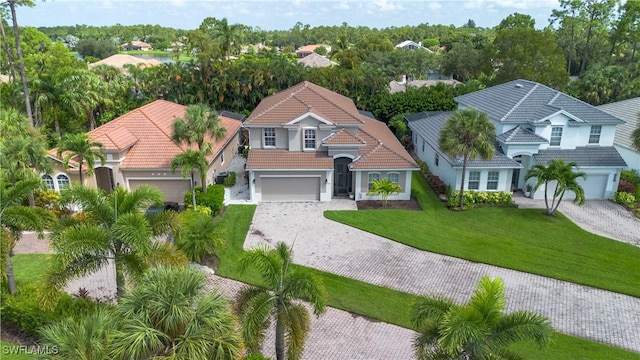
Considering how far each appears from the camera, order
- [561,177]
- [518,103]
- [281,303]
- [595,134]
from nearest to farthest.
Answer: [281,303] → [561,177] → [595,134] → [518,103]

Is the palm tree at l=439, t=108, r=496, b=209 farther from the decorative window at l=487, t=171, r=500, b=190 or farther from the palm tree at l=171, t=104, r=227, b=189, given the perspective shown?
the palm tree at l=171, t=104, r=227, b=189

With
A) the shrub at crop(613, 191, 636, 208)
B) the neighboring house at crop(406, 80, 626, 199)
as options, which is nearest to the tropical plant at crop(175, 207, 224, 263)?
the neighboring house at crop(406, 80, 626, 199)

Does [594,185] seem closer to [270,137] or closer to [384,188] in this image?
[384,188]

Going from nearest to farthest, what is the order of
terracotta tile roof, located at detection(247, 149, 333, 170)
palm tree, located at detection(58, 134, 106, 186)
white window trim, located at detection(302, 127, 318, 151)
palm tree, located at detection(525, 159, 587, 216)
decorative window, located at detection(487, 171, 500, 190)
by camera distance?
palm tree, located at detection(58, 134, 106, 186) < palm tree, located at detection(525, 159, 587, 216) < terracotta tile roof, located at detection(247, 149, 333, 170) < decorative window, located at detection(487, 171, 500, 190) < white window trim, located at detection(302, 127, 318, 151)

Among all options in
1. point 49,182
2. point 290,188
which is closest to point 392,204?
point 290,188

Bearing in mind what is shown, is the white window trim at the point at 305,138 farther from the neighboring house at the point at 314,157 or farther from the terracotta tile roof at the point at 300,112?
the terracotta tile roof at the point at 300,112
